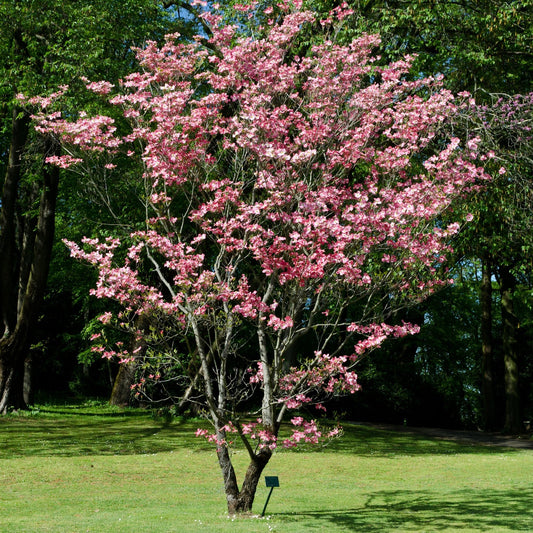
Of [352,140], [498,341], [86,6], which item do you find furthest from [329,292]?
[498,341]

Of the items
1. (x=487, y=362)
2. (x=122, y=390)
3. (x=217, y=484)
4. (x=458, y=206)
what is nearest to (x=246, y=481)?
(x=217, y=484)

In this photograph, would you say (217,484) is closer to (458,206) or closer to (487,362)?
(458,206)

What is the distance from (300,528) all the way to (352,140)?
5528 mm

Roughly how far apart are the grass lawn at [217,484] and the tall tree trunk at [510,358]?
17.3ft

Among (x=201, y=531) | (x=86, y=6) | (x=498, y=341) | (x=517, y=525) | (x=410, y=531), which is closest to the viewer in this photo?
(x=201, y=531)

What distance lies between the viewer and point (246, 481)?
32.8 ft

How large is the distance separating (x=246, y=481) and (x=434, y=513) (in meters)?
3.35

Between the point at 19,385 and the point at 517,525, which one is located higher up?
the point at 19,385

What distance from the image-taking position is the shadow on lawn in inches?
386

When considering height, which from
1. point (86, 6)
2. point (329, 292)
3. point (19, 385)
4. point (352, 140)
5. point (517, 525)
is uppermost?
point (86, 6)

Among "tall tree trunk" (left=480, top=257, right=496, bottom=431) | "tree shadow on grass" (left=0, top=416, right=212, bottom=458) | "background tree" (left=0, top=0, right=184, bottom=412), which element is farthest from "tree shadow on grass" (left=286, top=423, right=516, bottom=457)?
"background tree" (left=0, top=0, right=184, bottom=412)

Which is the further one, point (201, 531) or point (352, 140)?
point (352, 140)

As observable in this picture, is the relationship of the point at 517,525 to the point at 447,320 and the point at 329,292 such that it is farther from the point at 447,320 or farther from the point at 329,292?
the point at 447,320

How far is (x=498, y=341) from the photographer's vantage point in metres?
35.7
